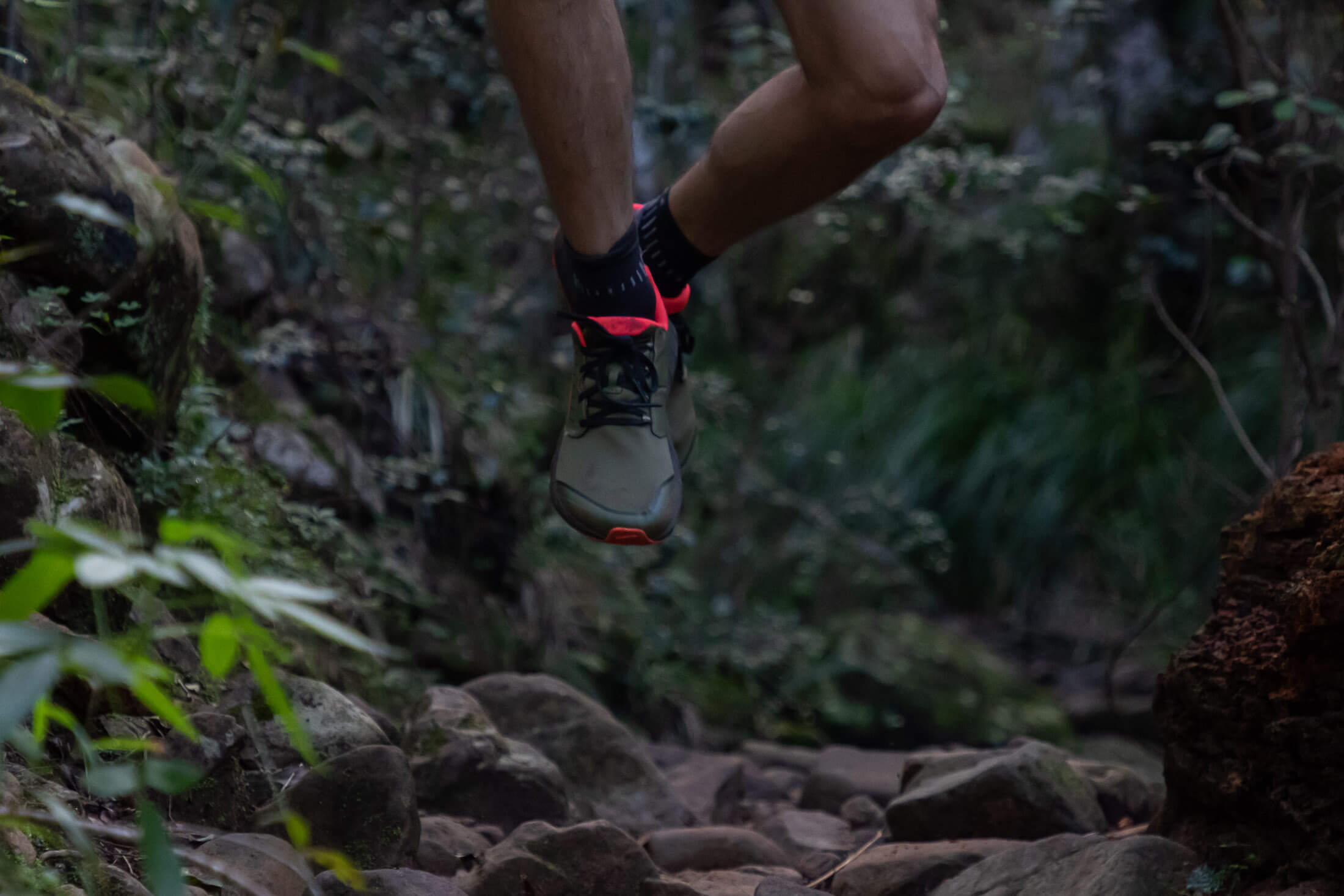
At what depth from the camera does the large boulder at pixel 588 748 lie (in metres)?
2.33

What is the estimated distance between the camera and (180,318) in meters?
2.07

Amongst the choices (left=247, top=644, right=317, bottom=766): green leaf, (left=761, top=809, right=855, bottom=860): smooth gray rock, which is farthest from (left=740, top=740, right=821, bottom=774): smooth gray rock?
(left=247, top=644, right=317, bottom=766): green leaf

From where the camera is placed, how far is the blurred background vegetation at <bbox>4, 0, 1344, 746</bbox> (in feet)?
9.11

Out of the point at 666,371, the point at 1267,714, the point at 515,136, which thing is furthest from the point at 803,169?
the point at 515,136

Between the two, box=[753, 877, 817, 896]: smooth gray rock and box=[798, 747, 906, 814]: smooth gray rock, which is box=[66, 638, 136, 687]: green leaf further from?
box=[798, 747, 906, 814]: smooth gray rock

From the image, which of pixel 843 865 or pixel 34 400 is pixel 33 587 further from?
pixel 843 865

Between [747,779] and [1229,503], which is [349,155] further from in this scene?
[1229,503]

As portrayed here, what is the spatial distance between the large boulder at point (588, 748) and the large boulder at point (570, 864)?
24.5 inches

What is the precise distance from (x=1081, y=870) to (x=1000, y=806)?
0.48 metres

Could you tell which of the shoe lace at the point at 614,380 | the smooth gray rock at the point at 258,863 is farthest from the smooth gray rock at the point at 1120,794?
the smooth gray rock at the point at 258,863

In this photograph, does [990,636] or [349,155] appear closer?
[349,155]

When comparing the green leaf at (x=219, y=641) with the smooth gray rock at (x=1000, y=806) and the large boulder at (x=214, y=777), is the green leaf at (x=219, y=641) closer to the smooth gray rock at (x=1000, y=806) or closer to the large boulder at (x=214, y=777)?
the large boulder at (x=214, y=777)

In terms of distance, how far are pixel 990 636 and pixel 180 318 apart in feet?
13.7

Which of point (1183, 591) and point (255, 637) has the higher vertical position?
point (255, 637)
